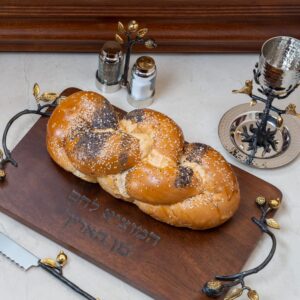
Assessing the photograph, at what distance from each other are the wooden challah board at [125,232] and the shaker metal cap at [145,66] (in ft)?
0.71

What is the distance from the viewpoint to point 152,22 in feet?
3.92

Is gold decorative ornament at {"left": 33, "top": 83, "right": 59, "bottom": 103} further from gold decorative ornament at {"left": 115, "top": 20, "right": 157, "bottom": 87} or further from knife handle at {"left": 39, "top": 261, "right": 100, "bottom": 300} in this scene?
knife handle at {"left": 39, "top": 261, "right": 100, "bottom": 300}

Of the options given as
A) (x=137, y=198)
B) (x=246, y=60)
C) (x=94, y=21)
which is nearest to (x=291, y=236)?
(x=137, y=198)

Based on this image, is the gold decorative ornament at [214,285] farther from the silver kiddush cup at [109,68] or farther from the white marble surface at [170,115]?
the silver kiddush cup at [109,68]

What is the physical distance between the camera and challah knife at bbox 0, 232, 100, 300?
3.14ft

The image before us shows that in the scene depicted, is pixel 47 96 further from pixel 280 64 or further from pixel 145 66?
pixel 280 64

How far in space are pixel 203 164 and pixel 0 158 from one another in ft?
1.07

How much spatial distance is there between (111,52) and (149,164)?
0.26 metres

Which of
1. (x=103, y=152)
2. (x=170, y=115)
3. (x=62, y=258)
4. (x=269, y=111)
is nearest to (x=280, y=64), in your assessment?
(x=269, y=111)

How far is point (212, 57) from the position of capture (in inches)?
49.6

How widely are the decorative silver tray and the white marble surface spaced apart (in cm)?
1

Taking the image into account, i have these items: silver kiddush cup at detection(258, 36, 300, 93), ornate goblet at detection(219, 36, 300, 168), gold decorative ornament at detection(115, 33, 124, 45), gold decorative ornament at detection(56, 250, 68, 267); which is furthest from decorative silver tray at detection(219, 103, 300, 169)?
gold decorative ornament at detection(56, 250, 68, 267)

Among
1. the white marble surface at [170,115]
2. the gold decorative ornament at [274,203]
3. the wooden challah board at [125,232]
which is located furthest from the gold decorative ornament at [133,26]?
the gold decorative ornament at [274,203]

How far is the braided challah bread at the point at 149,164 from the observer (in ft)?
3.12
